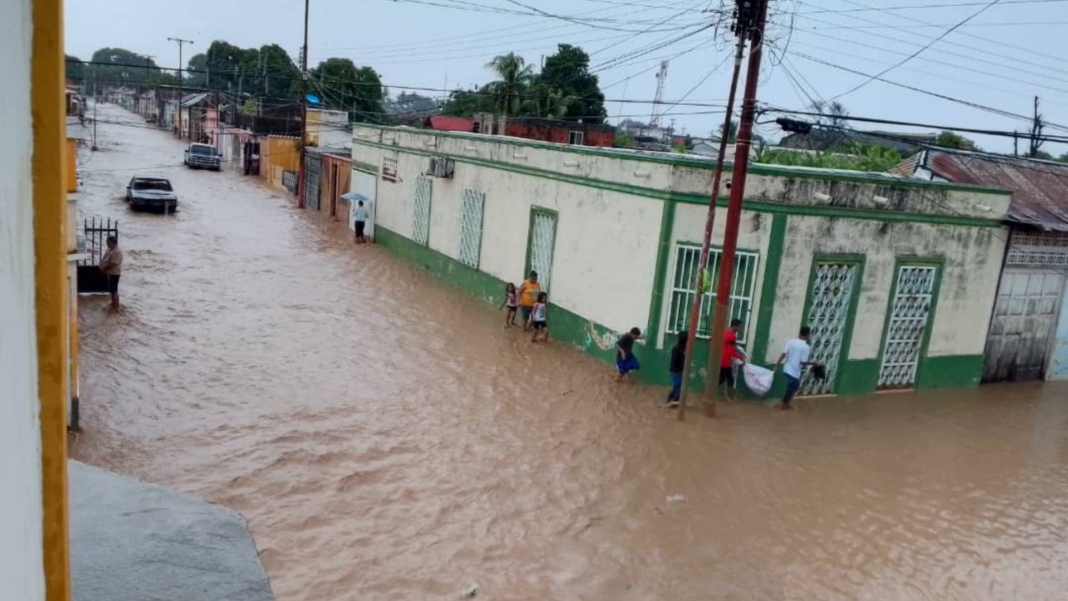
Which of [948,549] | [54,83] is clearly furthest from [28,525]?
[948,549]

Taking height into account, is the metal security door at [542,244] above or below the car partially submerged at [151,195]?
above

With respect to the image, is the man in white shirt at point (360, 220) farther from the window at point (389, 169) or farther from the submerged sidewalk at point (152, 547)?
the submerged sidewalk at point (152, 547)

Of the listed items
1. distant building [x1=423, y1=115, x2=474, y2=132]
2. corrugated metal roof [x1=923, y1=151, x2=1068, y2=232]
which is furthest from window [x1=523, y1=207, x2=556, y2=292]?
distant building [x1=423, y1=115, x2=474, y2=132]

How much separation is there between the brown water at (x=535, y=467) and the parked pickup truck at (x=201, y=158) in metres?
33.6

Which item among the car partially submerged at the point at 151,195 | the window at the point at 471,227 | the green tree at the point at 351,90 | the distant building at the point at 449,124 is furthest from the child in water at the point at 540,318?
the green tree at the point at 351,90

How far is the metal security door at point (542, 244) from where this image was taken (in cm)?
1568

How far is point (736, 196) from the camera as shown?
37.2 feet

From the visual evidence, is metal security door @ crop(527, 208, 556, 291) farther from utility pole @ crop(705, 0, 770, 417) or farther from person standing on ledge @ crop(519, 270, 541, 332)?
utility pole @ crop(705, 0, 770, 417)

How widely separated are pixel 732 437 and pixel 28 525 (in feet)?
32.0

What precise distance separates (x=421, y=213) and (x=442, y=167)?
2.13m

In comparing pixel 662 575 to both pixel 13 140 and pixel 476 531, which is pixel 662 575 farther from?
pixel 13 140

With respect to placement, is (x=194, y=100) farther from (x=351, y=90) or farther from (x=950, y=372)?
(x=950, y=372)

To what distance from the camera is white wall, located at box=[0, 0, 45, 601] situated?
2.18m

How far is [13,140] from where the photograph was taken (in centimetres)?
221
